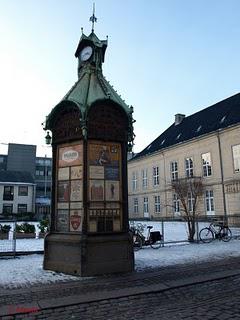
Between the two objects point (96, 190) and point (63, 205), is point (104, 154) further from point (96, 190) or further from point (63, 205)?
point (63, 205)

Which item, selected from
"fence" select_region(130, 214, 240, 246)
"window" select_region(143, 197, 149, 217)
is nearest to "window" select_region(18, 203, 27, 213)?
"window" select_region(143, 197, 149, 217)

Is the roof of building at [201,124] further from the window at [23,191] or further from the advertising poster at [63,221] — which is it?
the advertising poster at [63,221]

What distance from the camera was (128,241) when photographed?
10320 mm

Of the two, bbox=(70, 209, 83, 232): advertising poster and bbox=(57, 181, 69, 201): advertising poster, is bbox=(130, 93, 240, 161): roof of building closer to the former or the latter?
bbox=(57, 181, 69, 201): advertising poster

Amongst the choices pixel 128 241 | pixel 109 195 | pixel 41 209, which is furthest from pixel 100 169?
pixel 41 209

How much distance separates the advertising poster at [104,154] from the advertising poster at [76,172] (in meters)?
0.39

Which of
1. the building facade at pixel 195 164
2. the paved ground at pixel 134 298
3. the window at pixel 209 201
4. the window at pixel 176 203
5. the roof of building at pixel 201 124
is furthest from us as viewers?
the window at pixel 176 203

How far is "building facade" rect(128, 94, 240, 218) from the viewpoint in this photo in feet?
123

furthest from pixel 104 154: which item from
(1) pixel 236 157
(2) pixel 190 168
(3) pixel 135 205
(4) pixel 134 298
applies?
(3) pixel 135 205

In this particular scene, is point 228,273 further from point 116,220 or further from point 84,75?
point 84,75

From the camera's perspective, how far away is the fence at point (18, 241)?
43.8ft

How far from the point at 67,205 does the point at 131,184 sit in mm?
47898

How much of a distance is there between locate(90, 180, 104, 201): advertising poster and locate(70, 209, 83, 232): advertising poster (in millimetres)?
574

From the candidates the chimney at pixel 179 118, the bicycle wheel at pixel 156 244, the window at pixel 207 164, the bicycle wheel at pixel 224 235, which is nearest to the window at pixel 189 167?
the window at pixel 207 164
